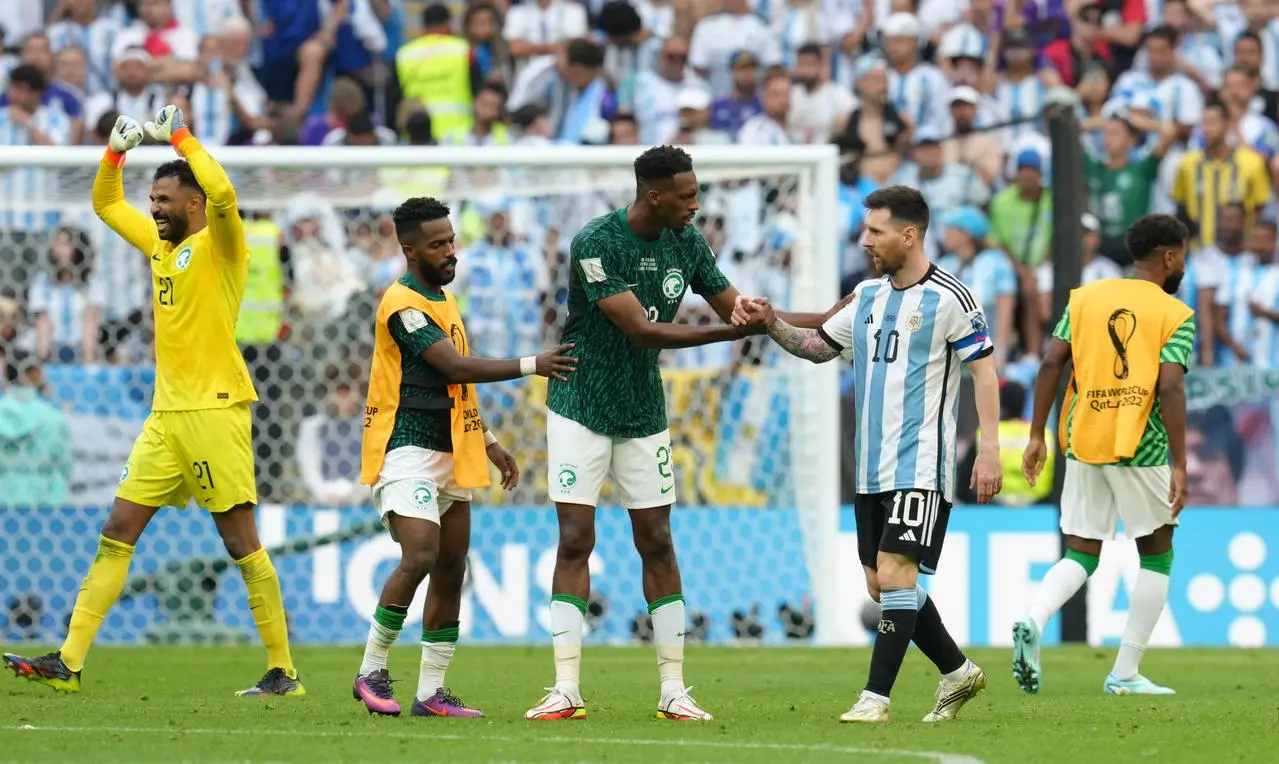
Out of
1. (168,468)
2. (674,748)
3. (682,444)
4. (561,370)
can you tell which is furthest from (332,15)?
(674,748)

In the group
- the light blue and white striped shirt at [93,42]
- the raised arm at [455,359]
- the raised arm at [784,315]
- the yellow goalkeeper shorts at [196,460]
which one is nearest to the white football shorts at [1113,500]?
the raised arm at [784,315]

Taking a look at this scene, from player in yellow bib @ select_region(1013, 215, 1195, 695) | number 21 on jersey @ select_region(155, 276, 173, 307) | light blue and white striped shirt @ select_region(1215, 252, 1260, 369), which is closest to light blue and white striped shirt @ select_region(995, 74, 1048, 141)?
light blue and white striped shirt @ select_region(1215, 252, 1260, 369)

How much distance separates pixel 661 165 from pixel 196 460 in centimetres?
284

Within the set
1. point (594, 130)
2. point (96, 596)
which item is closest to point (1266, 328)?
point (594, 130)

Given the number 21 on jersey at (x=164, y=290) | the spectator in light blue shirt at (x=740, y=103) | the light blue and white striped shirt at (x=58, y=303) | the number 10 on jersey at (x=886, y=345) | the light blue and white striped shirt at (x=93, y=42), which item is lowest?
the number 10 on jersey at (x=886, y=345)

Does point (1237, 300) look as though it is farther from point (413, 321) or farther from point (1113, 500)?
point (413, 321)

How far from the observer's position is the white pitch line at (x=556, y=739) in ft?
21.2

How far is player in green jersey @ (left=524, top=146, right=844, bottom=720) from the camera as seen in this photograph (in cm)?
776

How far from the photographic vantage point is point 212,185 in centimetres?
864

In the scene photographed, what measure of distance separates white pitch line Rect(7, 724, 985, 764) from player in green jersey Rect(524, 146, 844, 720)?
73 centimetres

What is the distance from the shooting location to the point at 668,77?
18.2 metres

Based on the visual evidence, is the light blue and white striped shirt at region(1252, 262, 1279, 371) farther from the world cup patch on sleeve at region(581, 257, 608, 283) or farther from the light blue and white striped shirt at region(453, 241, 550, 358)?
the world cup patch on sleeve at region(581, 257, 608, 283)

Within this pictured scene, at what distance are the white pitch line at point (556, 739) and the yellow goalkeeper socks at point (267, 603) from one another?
1.76m

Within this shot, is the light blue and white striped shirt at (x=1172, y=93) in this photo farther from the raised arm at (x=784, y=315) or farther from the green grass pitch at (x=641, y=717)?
the raised arm at (x=784, y=315)
